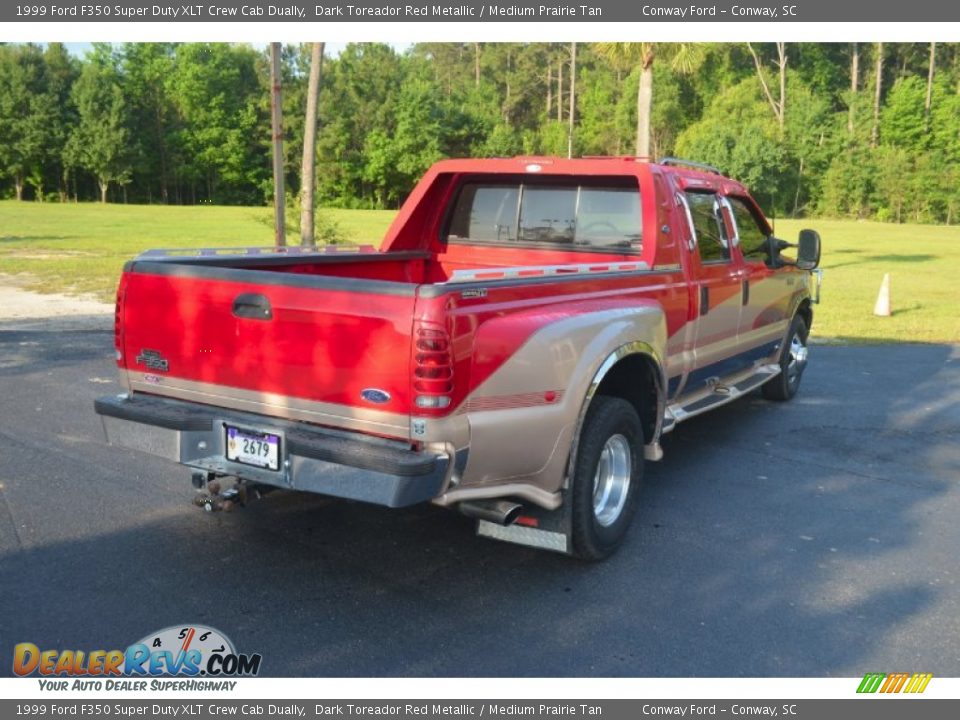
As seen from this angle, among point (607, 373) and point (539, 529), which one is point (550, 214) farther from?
point (539, 529)

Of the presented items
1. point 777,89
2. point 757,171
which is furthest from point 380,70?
point 757,171

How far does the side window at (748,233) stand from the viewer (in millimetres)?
6770

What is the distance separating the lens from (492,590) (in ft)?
13.7

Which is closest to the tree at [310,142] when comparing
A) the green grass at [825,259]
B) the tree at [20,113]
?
the green grass at [825,259]

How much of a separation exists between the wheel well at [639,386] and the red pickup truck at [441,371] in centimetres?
1

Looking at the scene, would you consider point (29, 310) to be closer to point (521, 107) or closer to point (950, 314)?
point (950, 314)

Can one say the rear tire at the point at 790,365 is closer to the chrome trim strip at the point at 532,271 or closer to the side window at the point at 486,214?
the side window at the point at 486,214

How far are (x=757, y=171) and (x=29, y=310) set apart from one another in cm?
4359

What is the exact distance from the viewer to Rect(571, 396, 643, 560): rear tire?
168 inches

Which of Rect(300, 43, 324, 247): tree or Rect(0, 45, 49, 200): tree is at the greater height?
Rect(0, 45, 49, 200): tree

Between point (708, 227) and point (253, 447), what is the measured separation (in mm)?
3686

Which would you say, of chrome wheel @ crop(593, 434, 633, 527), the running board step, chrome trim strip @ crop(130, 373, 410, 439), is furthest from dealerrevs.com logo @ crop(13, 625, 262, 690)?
the running board step

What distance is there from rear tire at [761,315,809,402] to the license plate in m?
5.36

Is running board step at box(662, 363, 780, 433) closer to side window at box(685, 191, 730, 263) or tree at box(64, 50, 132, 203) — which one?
side window at box(685, 191, 730, 263)
